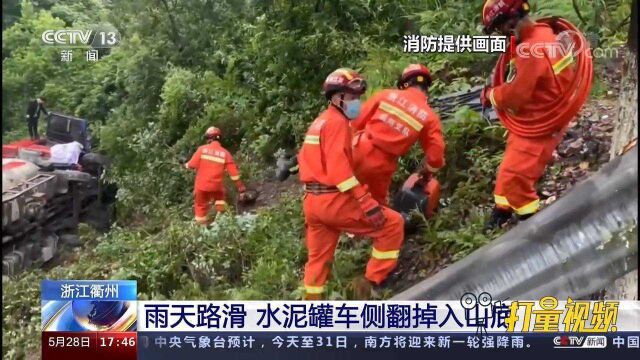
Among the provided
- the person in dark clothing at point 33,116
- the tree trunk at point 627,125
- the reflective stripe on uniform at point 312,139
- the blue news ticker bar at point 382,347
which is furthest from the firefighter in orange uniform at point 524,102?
the person in dark clothing at point 33,116

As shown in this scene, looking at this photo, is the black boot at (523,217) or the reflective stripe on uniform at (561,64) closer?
the reflective stripe on uniform at (561,64)

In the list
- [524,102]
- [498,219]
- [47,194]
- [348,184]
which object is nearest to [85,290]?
[47,194]

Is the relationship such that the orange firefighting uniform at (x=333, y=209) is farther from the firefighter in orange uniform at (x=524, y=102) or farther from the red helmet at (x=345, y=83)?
the firefighter in orange uniform at (x=524, y=102)

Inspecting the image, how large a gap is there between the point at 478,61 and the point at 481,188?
0.65 metres

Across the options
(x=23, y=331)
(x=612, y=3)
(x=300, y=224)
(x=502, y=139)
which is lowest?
(x=23, y=331)

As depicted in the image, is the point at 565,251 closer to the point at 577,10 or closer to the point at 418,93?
the point at 418,93

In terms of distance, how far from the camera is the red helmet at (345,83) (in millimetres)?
3506

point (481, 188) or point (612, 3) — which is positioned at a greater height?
point (612, 3)

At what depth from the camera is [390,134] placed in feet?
11.6

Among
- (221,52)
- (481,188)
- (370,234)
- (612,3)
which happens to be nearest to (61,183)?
(221,52)

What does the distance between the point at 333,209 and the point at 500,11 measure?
129 centimetres

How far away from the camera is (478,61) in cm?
351

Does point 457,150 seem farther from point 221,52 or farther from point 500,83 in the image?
point 221,52

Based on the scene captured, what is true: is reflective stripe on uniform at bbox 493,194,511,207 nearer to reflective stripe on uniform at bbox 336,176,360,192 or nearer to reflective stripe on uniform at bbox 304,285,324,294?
reflective stripe on uniform at bbox 336,176,360,192
